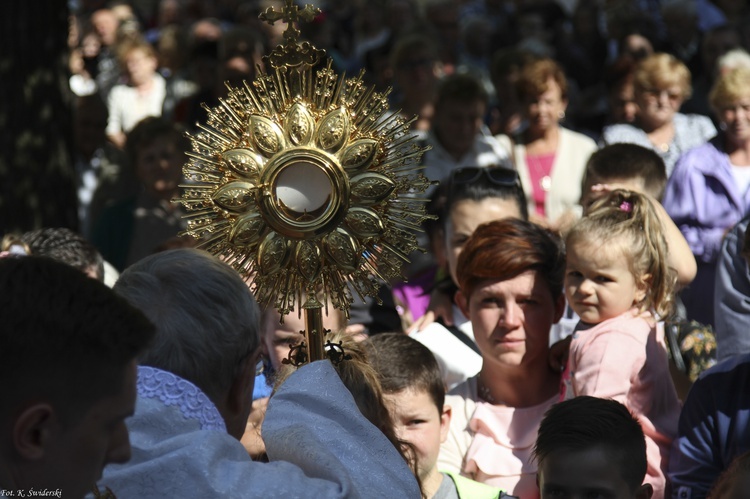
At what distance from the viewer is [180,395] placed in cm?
213

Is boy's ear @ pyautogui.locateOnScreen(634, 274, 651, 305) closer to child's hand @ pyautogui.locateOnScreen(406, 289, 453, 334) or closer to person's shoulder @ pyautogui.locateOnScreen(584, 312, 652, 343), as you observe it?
person's shoulder @ pyautogui.locateOnScreen(584, 312, 652, 343)

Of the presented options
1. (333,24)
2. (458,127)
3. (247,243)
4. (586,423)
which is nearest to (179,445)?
(247,243)

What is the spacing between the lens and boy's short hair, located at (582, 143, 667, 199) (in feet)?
15.2

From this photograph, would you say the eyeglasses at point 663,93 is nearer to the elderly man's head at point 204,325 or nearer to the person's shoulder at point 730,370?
the person's shoulder at point 730,370

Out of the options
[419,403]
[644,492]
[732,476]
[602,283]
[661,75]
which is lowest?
[644,492]

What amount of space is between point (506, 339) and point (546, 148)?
272cm

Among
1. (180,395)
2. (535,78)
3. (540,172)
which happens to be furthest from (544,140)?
(180,395)

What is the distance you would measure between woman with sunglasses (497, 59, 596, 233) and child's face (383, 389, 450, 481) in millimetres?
2793

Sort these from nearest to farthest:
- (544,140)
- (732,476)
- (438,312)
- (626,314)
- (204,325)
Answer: (204,325) < (732,476) < (626,314) < (438,312) < (544,140)

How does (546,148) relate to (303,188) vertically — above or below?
below

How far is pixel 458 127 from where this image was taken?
6.32 metres

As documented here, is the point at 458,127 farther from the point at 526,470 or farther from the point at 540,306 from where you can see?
the point at 526,470

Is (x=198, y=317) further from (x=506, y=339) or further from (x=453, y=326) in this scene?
(x=453, y=326)

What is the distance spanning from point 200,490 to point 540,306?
6.55 ft
